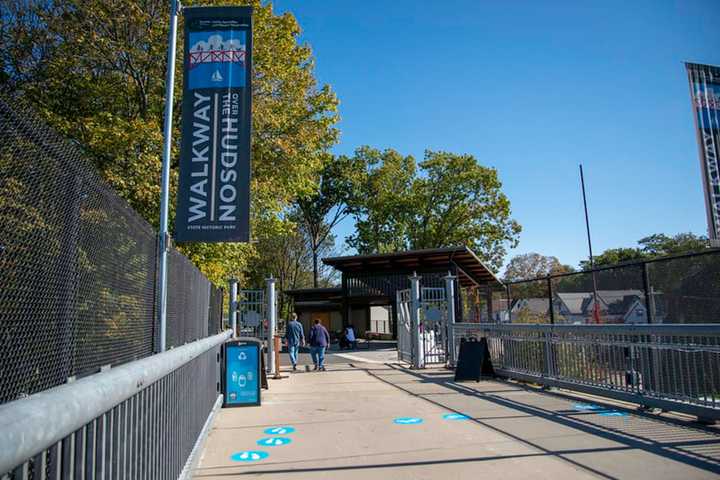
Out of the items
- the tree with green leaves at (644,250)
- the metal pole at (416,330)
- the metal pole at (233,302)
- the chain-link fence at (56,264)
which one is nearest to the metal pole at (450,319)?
the metal pole at (416,330)

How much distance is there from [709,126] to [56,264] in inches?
612

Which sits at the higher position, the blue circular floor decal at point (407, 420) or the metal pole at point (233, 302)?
the metal pole at point (233, 302)

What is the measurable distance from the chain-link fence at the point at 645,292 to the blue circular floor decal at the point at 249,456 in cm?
660

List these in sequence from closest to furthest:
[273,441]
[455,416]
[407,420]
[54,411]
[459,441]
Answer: [54,411] → [459,441] → [273,441] → [407,420] → [455,416]

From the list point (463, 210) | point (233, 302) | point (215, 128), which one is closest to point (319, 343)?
point (233, 302)

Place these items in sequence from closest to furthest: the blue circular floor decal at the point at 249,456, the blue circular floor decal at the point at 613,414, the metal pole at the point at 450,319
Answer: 1. the blue circular floor decal at the point at 249,456
2. the blue circular floor decal at the point at 613,414
3. the metal pole at the point at 450,319

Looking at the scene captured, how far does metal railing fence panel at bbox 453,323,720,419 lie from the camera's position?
710cm

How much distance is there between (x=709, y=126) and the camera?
13758mm

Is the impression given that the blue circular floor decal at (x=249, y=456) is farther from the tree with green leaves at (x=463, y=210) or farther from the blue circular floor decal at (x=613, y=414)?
the tree with green leaves at (x=463, y=210)

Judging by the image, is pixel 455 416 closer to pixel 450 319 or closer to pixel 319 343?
pixel 450 319

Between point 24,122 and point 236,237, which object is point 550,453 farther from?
point 24,122

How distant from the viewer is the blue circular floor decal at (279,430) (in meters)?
7.42

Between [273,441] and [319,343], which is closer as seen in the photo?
[273,441]

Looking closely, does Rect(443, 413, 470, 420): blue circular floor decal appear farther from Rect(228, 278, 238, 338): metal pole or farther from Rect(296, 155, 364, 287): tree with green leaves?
Rect(296, 155, 364, 287): tree with green leaves
